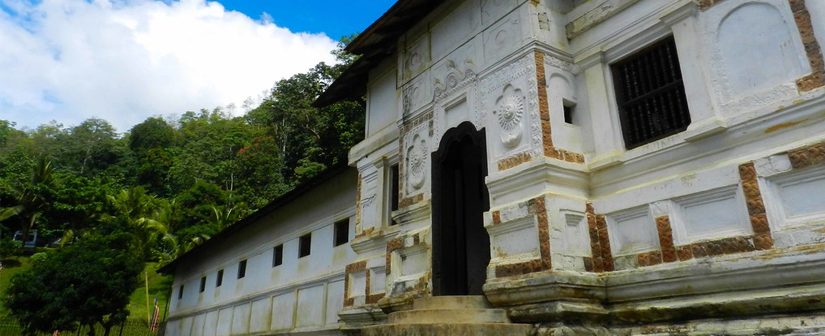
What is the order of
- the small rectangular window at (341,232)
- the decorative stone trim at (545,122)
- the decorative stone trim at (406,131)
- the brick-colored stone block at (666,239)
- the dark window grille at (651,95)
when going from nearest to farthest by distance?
the brick-colored stone block at (666,239) → the dark window grille at (651,95) → the decorative stone trim at (545,122) → the decorative stone trim at (406,131) → the small rectangular window at (341,232)

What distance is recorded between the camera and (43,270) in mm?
19625

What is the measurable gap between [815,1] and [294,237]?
1233 cm

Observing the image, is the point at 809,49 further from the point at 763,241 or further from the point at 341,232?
the point at 341,232

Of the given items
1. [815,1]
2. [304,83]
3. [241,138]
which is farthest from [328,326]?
[241,138]

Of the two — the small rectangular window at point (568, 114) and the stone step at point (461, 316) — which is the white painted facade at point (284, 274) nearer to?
the stone step at point (461, 316)

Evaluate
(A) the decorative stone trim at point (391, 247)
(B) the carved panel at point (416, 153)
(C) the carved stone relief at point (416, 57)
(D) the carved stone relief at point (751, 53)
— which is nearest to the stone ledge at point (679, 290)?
(D) the carved stone relief at point (751, 53)

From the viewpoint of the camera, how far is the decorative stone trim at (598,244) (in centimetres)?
551

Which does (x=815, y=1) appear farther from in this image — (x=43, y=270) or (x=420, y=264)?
(x=43, y=270)

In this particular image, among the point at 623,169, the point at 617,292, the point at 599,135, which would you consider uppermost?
the point at 599,135

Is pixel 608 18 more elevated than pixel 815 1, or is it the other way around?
pixel 608 18

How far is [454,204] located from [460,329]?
8.43ft

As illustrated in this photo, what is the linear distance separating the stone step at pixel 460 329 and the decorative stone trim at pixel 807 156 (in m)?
2.68

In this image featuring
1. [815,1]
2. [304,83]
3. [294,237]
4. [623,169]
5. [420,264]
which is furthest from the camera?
[304,83]

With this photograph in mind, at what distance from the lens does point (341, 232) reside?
40.6 feet
